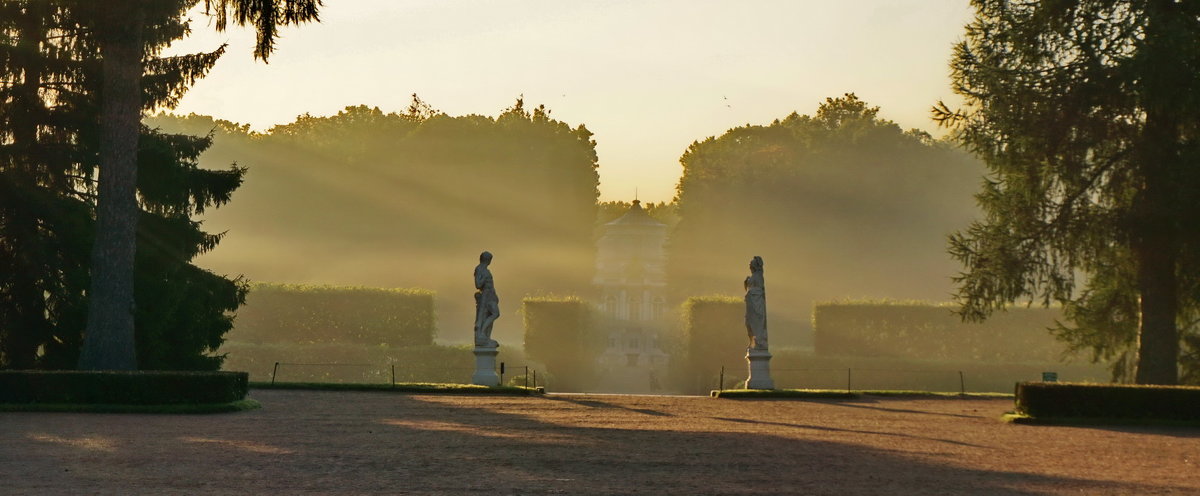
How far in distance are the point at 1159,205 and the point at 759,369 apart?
962 centimetres

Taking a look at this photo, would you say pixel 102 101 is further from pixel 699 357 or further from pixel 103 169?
pixel 699 357

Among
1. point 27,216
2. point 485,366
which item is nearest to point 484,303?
point 485,366

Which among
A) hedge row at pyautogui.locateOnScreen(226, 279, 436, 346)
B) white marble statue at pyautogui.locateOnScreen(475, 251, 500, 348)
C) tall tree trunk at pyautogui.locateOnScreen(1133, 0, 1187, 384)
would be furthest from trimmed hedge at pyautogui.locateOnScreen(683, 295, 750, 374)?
tall tree trunk at pyautogui.locateOnScreen(1133, 0, 1187, 384)

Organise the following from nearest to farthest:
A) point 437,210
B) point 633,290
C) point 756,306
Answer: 1. point 756,306
2. point 437,210
3. point 633,290

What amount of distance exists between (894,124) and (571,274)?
19507 millimetres

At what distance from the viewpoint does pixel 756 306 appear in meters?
31.5

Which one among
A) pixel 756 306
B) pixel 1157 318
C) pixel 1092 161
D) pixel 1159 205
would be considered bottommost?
pixel 1157 318

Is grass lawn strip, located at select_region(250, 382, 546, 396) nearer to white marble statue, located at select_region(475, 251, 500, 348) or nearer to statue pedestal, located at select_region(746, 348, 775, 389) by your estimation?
white marble statue, located at select_region(475, 251, 500, 348)

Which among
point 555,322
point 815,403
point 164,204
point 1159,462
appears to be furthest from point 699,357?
point 1159,462

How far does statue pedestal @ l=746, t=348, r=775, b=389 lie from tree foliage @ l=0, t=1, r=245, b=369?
1197 centimetres

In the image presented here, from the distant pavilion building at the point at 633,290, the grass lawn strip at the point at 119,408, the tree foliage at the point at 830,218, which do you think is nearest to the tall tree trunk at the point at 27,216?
the grass lawn strip at the point at 119,408

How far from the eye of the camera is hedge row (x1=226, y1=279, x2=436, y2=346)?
44750 mm

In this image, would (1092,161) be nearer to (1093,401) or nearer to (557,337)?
(1093,401)

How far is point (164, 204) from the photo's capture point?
1144 inches
